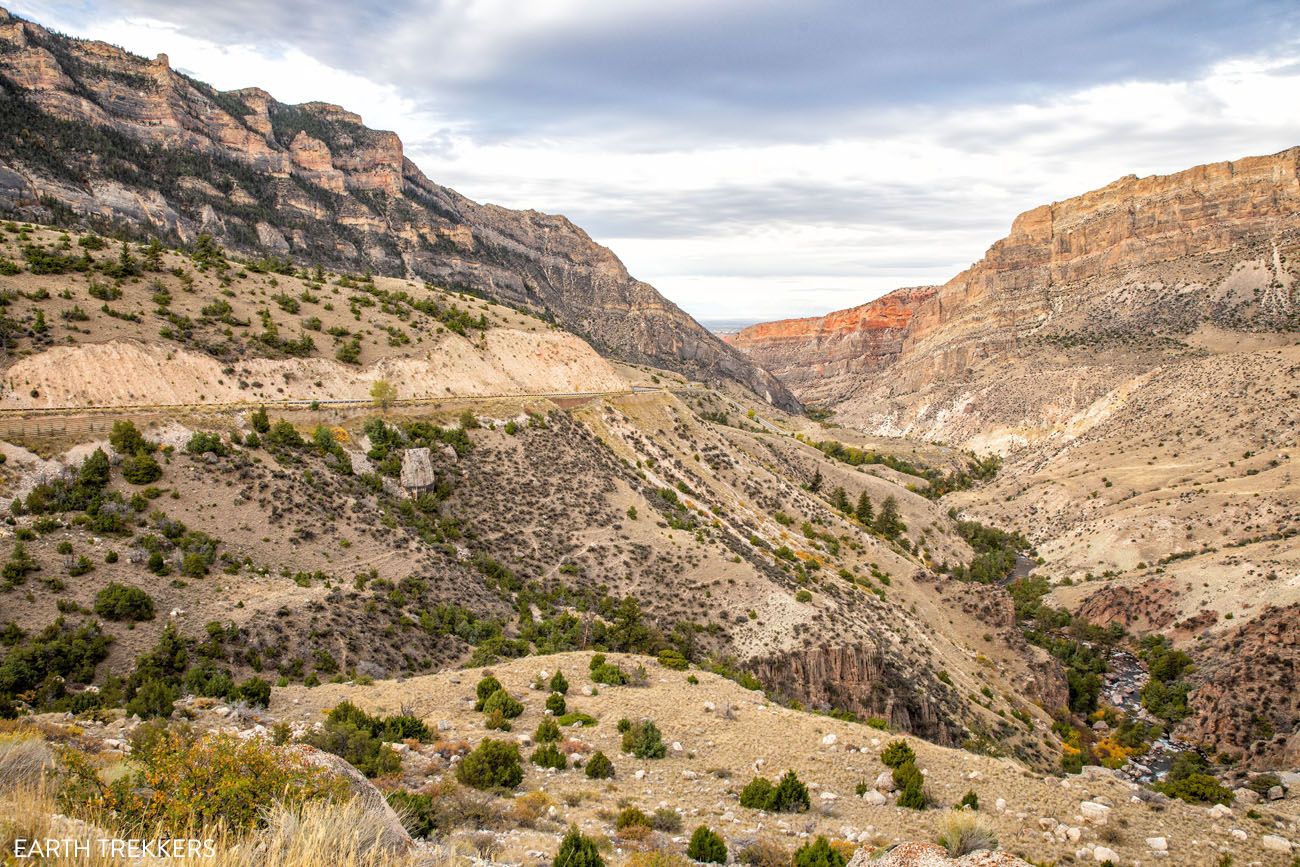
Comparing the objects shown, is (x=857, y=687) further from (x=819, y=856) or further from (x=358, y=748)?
(x=358, y=748)

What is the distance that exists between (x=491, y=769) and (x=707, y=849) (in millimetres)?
4821

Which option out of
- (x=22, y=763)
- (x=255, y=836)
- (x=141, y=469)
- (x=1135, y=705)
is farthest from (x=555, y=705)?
(x=1135, y=705)

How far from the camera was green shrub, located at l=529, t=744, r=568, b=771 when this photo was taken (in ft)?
49.9

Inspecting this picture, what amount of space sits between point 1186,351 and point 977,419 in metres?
34.2

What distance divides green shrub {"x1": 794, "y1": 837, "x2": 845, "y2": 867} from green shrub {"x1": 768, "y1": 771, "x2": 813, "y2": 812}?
3.15 meters

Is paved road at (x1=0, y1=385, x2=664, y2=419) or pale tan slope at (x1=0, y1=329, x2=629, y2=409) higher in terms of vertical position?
pale tan slope at (x1=0, y1=329, x2=629, y2=409)

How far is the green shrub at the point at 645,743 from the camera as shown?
16.4m

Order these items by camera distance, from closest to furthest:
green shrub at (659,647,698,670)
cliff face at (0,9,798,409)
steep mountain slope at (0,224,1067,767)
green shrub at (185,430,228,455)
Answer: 1. green shrub at (659,647,698,670)
2. steep mountain slope at (0,224,1067,767)
3. green shrub at (185,430,228,455)
4. cliff face at (0,9,798,409)

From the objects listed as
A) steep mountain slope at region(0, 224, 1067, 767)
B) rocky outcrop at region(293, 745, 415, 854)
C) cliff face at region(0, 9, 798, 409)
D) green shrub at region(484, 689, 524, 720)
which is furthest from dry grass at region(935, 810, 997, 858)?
cliff face at region(0, 9, 798, 409)

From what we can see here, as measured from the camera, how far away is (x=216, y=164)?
123m

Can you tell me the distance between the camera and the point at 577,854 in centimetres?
995

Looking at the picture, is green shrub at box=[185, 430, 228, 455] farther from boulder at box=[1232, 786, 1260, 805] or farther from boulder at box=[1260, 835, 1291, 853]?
boulder at box=[1232, 786, 1260, 805]

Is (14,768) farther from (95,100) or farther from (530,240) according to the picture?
(530,240)

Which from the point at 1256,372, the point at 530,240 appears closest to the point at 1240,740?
the point at 1256,372
